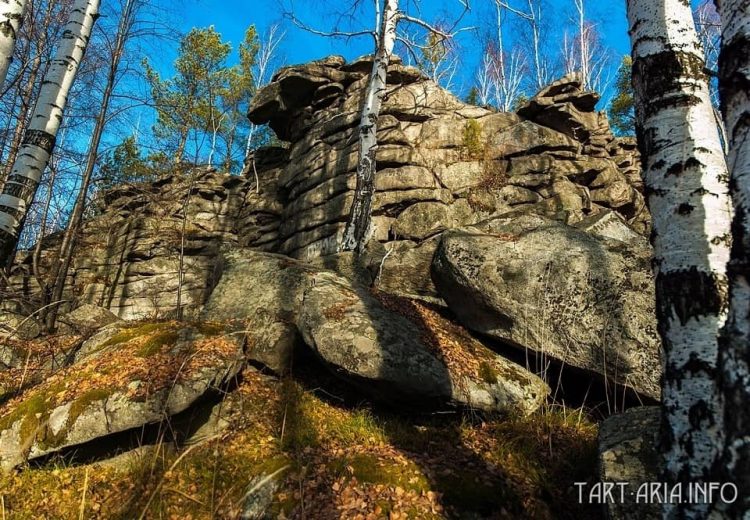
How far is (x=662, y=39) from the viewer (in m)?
2.63

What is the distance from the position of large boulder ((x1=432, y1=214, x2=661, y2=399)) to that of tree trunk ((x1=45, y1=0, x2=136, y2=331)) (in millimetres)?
9547

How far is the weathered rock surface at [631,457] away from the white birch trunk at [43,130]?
6695mm

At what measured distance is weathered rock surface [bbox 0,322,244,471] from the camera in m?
4.05

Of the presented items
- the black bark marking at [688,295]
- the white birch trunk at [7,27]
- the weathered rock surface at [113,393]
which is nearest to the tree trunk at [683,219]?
the black bark marking at [688,295]

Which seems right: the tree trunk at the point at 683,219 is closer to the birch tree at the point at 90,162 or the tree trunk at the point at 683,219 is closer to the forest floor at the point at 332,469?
the forest floor at the point at 332,469

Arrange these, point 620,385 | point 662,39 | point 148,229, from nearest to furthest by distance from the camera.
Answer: point 662,39
point 620,385
point 148,229

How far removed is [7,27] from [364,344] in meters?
4.74

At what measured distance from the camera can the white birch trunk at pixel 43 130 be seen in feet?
17.1

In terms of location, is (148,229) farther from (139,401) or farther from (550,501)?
(550,501)

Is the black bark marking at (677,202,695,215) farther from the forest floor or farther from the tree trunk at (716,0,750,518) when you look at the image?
the forest floor

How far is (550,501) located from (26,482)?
4.81m

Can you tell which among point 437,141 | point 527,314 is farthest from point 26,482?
point 437,141

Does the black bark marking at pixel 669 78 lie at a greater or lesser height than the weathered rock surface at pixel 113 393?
greater

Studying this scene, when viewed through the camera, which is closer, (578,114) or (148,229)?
(578,114)
